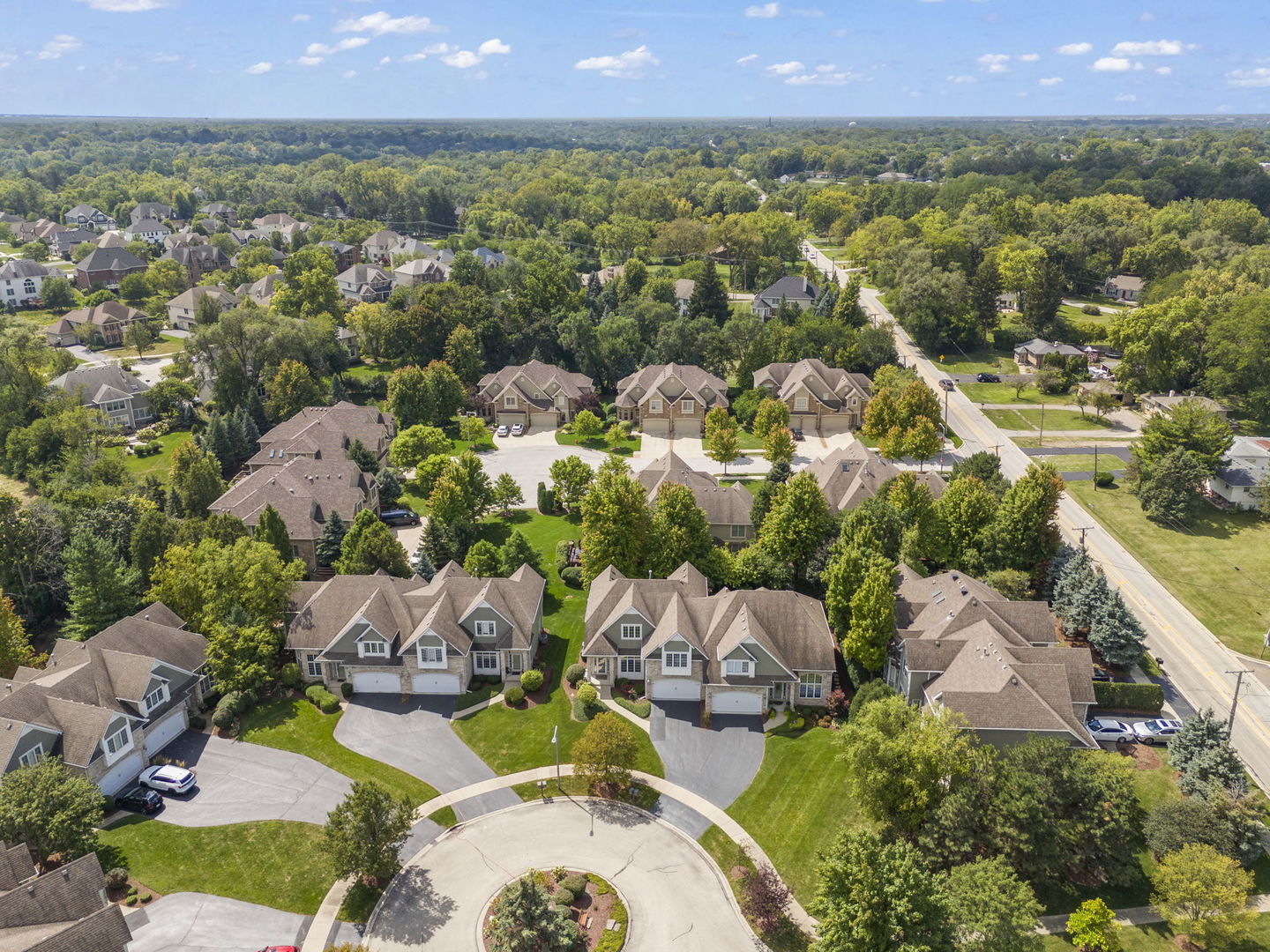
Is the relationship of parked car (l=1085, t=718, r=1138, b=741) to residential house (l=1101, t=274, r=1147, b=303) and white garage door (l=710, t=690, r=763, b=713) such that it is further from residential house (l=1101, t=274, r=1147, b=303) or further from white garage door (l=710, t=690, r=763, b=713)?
residential house (l=1101, t=274, r=1147, b=303)

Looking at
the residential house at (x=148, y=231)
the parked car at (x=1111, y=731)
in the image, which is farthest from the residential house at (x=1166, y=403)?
the residential house at (x=148, y=231)

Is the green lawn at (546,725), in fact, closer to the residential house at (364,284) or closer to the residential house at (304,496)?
the residential house at (304,496)

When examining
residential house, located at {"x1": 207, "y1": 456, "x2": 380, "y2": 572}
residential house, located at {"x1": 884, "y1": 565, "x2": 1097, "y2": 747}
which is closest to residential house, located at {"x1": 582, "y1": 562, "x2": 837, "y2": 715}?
residential house, located at {"x1": 884, "y1": 565, "x2": 1097, "y2": 747}

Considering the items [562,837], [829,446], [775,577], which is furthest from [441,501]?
[829,446]

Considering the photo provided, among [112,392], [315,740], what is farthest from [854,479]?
[112,392]

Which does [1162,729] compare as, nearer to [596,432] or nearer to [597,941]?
[597,941]

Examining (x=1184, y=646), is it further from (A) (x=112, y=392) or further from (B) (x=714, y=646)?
(A) (x=112, y=392)
